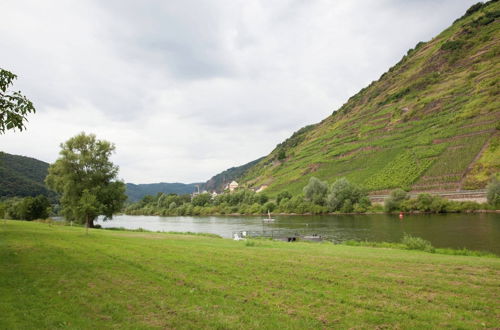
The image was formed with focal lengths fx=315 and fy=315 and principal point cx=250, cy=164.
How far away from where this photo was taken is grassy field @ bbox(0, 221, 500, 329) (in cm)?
820

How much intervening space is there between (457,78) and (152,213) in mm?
174010

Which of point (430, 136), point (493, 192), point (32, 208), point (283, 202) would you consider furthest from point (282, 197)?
point (32, 208)

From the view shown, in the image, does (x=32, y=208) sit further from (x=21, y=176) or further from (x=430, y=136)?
(x=430, y=136)

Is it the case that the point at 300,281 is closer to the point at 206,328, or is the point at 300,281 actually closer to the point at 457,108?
the point at 206,328

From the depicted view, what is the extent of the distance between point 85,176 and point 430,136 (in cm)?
12094

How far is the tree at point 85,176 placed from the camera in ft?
154

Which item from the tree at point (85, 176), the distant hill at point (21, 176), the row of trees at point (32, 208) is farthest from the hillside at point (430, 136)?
the distant hill at point (21, 176)

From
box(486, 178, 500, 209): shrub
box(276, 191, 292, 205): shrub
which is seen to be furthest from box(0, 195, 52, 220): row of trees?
box(486, 178, 500, 209): shrub

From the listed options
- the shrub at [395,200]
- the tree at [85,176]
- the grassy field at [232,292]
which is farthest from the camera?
the shrub at [395,200]

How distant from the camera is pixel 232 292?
10.6m

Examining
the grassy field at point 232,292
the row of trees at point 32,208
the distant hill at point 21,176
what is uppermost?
the distant hill at point 21,176

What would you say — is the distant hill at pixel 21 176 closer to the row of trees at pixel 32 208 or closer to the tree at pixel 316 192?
the row of trees at pixel 32 208

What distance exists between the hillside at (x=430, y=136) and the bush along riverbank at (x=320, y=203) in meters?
13.2

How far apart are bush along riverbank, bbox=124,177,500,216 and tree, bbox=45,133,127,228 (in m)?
63.8
